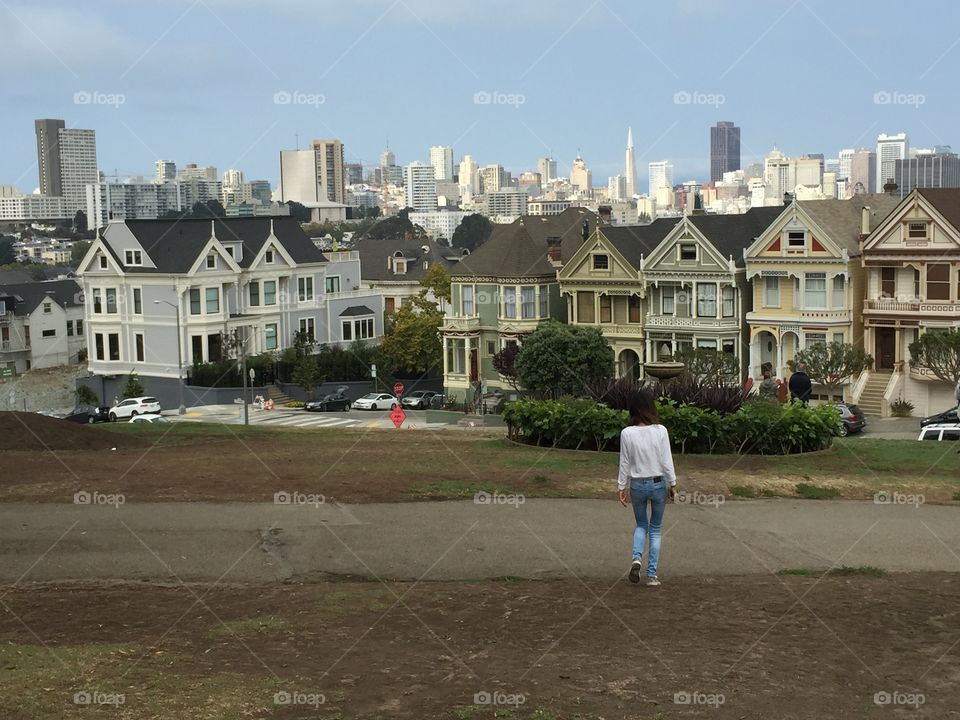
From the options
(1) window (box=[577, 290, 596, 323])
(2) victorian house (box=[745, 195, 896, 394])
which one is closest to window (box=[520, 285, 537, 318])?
(1) window (box=[577, 290, 596, 323])

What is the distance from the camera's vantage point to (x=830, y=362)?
52938 mm

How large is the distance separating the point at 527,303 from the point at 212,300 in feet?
63.6

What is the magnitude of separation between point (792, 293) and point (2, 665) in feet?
164

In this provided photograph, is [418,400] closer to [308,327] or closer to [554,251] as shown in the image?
[554,251]

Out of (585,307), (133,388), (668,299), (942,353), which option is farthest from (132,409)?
(942,353)

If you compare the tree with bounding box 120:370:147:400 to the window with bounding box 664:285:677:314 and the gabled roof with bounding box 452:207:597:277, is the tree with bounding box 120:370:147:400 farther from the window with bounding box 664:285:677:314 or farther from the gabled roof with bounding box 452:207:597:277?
the window with bounding box 664:285:677:314

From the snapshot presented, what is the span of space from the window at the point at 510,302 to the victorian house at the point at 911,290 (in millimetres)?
18252

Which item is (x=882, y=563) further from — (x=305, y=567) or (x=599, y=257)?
(x=599, y=257)

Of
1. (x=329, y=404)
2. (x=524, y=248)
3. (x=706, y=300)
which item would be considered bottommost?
(x=329, y=404)

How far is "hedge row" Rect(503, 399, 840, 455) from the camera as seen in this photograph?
2458 cm

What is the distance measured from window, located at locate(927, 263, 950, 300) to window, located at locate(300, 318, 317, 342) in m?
38.5

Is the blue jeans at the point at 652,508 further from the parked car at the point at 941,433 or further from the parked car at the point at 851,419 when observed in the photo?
the parked car at the point at 851,419

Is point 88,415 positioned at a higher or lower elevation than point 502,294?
lower

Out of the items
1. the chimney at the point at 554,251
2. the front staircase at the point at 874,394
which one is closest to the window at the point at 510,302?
the chimney at the point at 554,251
